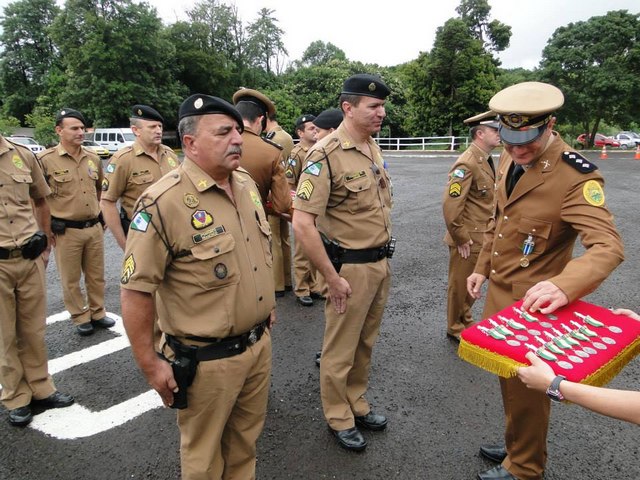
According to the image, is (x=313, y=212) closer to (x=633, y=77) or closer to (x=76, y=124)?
(x=76, y=124)

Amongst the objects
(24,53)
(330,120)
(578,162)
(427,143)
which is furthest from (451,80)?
(24,53)

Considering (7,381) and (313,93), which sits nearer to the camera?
(7,381)

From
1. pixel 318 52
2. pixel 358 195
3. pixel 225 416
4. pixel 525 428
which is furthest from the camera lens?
pixel 318 52

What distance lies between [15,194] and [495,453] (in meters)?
4.00

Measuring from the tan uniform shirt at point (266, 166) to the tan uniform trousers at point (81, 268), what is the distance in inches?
77.9

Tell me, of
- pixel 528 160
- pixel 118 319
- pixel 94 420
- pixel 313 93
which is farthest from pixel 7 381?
pixel 313 93

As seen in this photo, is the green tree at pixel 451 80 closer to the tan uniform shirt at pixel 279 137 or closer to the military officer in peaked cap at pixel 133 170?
the tan uniform shirt at pixel 279 137

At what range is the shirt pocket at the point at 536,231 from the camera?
2357 millimetres

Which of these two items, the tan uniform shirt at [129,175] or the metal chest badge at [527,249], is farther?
the tan uniform shirt at [129,175]

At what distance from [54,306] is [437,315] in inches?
189

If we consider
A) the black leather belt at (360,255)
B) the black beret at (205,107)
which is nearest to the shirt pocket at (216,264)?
the black beret at (205,107)

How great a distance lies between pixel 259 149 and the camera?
14.6ft

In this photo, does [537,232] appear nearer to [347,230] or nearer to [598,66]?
[347,230]

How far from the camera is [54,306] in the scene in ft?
18.1
